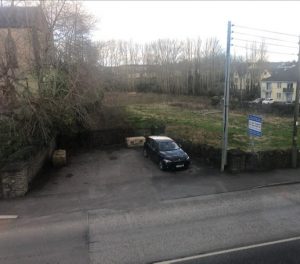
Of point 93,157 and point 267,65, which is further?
point 267,65

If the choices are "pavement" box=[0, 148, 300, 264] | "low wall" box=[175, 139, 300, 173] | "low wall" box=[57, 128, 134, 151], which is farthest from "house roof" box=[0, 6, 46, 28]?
"low wall" box=[175, 139, 300, 173]

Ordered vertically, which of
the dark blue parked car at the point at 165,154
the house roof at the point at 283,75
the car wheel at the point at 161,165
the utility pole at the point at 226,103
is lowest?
the car wheel at the point at 161,165

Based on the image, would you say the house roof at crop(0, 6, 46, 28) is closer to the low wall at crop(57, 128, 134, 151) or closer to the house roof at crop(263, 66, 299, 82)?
the low wall at crop(57, 128, 134, 151)

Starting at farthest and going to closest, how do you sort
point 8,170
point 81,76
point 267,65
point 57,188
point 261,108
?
point 267,65, point 261,108, point 81,76, point 57,188, point 8,170

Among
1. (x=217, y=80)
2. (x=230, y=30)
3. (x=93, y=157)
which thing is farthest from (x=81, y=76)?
(x=217, y=80)

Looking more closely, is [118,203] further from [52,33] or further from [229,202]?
[52,33]

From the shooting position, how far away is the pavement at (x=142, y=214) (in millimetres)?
8844

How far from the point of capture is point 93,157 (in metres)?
19.7

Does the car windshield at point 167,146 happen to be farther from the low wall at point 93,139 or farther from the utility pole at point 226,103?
the low wall at point 93,139

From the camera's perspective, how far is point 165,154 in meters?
16.5

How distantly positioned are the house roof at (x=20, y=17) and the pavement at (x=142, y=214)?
8.60m

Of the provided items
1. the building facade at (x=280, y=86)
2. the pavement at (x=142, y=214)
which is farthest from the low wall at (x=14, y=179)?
the building facade at (x=280, y=86)

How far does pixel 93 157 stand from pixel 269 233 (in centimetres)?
1238

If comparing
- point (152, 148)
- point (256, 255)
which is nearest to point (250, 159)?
point (152, 148)
